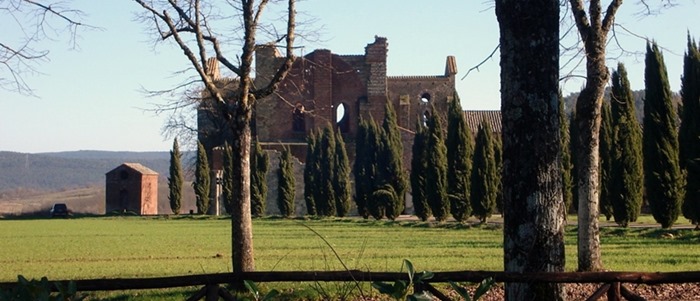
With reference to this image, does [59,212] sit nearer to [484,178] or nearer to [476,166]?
[476,166]

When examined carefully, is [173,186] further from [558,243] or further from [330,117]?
[558,243]

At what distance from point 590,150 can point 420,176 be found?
30907 mm

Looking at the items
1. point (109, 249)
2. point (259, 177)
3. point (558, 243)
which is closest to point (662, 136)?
point (109, 249)

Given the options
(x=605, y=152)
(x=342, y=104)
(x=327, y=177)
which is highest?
(x=342, y=104)

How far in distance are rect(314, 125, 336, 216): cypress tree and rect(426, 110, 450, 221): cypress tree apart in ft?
32.8

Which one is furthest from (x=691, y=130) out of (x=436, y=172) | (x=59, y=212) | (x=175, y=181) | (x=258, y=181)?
(x=59, y=212)

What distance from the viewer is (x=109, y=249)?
2528cm

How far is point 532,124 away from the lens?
6555 mm

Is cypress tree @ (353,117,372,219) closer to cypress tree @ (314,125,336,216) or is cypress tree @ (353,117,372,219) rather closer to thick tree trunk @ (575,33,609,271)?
cypress tree @ (314,125,336,216)

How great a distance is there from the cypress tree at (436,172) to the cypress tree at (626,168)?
10.5 meters

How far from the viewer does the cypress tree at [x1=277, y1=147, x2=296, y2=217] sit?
52.4m

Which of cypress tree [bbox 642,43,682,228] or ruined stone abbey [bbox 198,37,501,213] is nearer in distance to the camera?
cypress tree [bbox 642,43,682,228]

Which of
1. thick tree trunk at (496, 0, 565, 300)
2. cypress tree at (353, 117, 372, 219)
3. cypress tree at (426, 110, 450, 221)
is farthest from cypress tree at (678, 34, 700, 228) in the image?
cypress tree at (353, 117, 372, 219)

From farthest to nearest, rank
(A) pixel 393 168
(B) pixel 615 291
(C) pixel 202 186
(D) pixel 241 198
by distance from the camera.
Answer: (C) pixel 202 186 → (A) pixel 393 168 → (D) pixel 241 198 → (B) pixel 615 291
